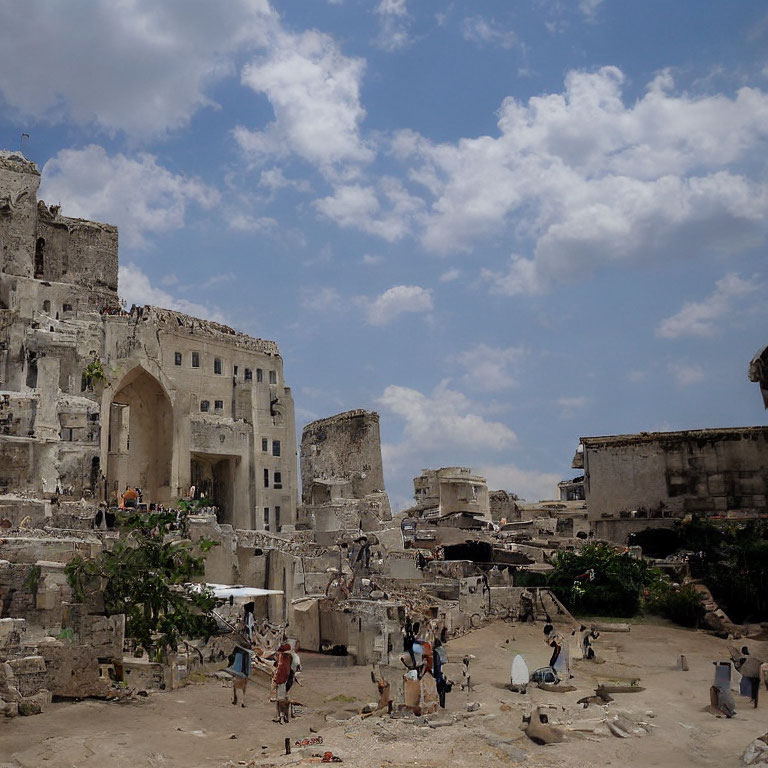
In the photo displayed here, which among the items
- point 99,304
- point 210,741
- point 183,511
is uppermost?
point 99,304

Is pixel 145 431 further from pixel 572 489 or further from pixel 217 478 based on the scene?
pixel 572 489

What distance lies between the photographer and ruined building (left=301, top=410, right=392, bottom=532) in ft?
163

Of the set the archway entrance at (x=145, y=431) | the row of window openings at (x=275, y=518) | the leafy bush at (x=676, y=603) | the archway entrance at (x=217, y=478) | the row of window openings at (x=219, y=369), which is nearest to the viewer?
the leafy bush at (x=676, y=603)

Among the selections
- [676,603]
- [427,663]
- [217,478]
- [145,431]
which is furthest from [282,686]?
[217,478]

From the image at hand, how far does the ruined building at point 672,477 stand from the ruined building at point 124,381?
773 inches

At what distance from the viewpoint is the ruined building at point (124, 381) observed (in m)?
39.1

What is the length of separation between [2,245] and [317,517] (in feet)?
84.8

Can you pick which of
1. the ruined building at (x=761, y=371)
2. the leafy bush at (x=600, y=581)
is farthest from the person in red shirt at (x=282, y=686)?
the ruined building at (x=761, y=371)

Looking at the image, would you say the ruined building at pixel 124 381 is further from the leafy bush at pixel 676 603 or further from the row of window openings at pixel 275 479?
the leafy bush at pixel 676 603

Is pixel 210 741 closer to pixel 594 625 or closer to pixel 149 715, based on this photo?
pixel 149 715

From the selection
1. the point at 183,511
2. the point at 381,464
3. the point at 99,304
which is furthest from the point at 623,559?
the point at 99,304

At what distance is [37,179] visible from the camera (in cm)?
5262

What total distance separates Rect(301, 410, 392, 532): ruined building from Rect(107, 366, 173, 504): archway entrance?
9181 mm

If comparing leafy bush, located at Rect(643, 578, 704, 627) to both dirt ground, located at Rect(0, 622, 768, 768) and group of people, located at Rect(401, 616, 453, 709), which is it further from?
group of people, located at Rect(401, 616, 453, 709)
